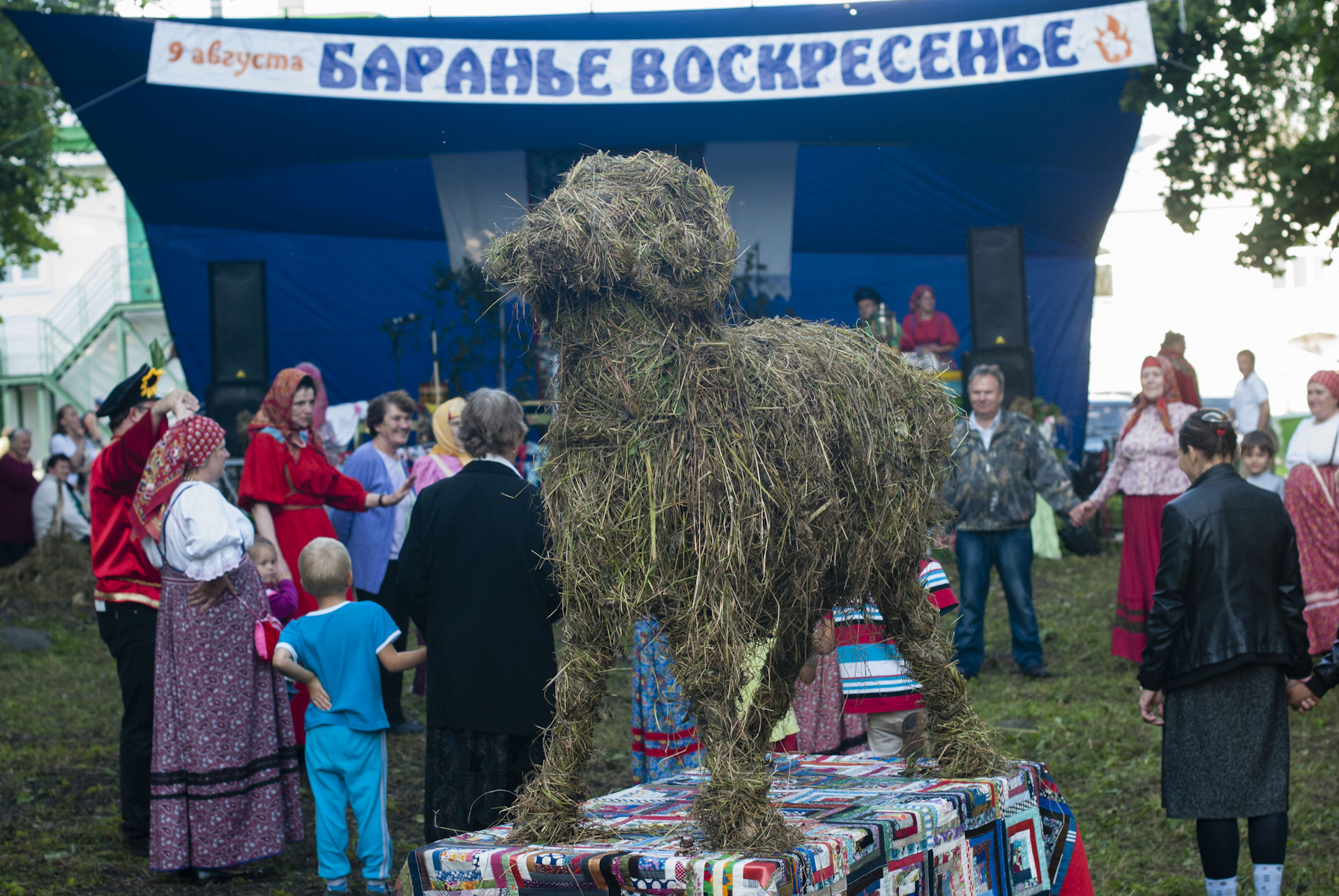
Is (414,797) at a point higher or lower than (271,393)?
lower

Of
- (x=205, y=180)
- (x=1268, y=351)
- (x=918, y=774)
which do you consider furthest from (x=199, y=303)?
(x=1268, y=351)

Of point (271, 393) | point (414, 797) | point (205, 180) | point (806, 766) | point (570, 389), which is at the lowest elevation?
point (414, 797)

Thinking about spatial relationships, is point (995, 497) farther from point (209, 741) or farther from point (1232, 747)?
point (209, 741)

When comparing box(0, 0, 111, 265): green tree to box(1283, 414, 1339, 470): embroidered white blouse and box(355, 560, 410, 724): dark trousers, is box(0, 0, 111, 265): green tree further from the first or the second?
box(1283, 414, 1339, 470): embroidered white blouse

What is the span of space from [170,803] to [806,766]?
8.06 feet

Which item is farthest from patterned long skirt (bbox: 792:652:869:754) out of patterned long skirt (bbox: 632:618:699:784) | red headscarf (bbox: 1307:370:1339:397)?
red headscarf (bbox: 1307:370:1339:397)

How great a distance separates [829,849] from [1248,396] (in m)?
10.00

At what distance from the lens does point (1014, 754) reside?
18.6 ft

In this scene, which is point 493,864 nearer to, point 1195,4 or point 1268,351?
point 1195,4

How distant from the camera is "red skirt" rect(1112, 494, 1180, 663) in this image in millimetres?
7059

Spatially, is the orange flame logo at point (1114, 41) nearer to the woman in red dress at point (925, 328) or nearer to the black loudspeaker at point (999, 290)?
the black loudspeaker at point (999, 290)

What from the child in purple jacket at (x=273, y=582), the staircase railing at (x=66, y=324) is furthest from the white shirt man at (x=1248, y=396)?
the staircase railing at (x=66, y=324)

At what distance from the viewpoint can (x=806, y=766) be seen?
3447mm

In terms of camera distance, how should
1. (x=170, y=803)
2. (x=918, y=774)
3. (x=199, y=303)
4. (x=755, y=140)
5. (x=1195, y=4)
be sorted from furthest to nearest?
1. (x=199, y=303)
2. (x=755, y=140)
3. (x=1195, y=4)
4. (x=170, y=803)
5. (x=918, y=774)
